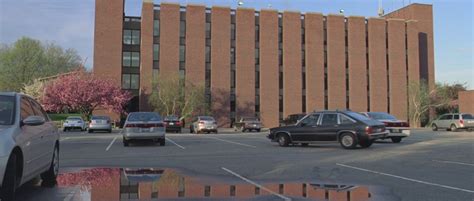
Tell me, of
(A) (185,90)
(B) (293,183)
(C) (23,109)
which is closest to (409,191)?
(B) (293,183)

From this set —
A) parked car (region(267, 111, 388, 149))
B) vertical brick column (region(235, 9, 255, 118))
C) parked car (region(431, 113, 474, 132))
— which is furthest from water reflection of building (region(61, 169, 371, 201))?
vertical brick column (region(235, 9, 255, 118))

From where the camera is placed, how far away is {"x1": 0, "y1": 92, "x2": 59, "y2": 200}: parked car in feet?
21.6

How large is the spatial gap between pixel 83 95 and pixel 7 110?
51510 mm

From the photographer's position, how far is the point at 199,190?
877 centimetres

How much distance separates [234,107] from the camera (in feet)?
217

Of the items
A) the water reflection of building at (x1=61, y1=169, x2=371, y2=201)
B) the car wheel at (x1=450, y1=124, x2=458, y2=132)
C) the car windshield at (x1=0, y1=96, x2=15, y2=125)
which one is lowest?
the water reflection of building at (x1=61, y1=169, x2=371, y2=201)

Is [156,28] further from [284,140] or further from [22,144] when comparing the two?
[22,144]

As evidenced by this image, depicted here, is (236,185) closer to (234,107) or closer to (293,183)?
(293,183)

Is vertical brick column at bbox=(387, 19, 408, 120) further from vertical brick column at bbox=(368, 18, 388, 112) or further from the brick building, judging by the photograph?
vertical brick column at bbox=(368, 18, 388, 112)

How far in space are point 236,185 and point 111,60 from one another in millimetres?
57087

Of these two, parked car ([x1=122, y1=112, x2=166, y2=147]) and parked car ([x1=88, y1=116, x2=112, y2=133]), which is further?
parked car ([x1=88, y1=116, x2=112, y2=133])

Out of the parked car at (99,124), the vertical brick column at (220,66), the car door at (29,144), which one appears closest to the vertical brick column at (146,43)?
the vertical brick column at (220,66)

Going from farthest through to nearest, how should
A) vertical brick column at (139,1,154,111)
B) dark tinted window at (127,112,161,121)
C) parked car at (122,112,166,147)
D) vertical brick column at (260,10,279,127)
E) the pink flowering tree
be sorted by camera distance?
vertical brick column at (260,10,279,127) → vertical brick column at (139,1,154,111) → the pink flowering tree → dark tinted window at (127,112,161,121) → parked car at (122,112,166,147)

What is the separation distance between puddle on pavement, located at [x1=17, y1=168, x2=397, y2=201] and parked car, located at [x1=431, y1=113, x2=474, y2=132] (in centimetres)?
3763
